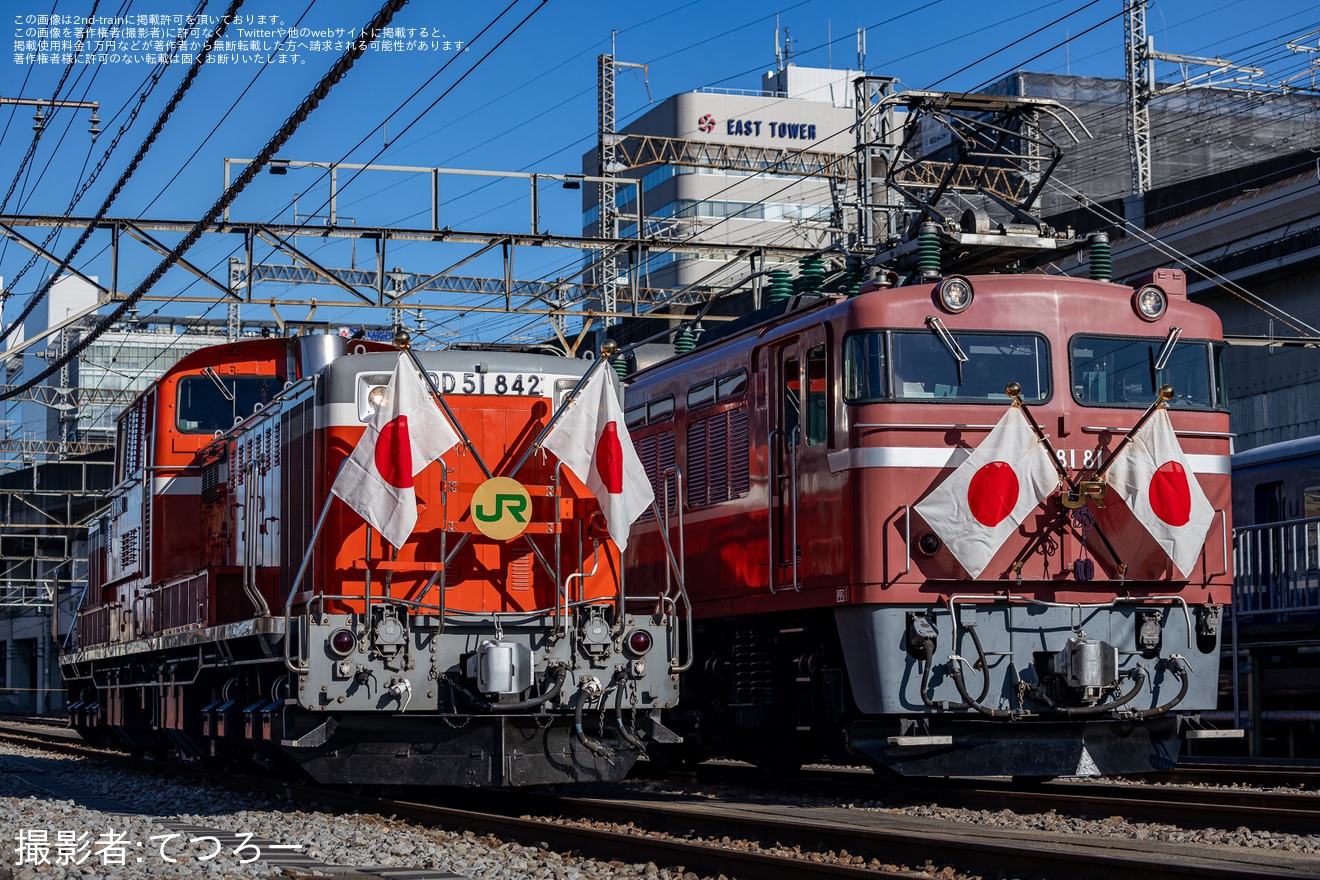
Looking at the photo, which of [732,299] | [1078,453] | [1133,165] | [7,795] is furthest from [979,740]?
[1133,165]

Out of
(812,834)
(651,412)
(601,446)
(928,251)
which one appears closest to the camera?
(812,834)

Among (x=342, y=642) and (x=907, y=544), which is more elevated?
(x=907, y=544)

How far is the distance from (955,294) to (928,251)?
1.05 metres

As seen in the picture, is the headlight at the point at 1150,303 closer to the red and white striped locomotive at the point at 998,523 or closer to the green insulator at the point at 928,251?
the red and white striped locomotive at the point at 998,523

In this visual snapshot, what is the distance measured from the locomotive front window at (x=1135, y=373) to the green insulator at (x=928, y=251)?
1311mm

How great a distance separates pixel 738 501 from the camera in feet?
44.5

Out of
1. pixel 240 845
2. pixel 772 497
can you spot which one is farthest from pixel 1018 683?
pixel 240 845

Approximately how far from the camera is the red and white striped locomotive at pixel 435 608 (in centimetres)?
1116

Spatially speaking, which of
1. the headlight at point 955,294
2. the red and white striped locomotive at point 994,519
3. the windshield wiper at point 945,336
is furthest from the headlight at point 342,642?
the headlight at point 955,294

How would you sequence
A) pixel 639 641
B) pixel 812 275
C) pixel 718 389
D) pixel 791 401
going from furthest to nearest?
1. pixel 812 275
2. pixel 718 389
3. pixel 791 401
4. pixel 639 641

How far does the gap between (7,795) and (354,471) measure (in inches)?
216

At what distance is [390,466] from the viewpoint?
37.4 feet

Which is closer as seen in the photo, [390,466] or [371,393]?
[390,466]

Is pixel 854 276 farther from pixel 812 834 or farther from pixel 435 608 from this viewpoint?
pixel 812 834
